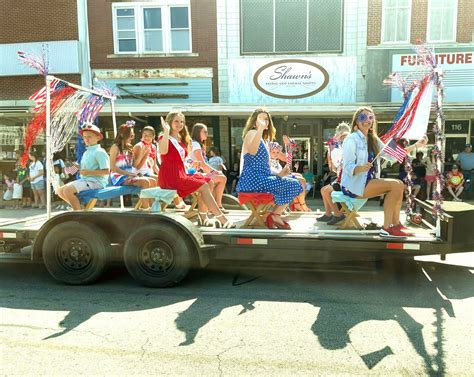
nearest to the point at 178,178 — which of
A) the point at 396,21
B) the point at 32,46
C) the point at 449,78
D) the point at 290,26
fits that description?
the point at 290,26

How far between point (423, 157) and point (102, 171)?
435 inches

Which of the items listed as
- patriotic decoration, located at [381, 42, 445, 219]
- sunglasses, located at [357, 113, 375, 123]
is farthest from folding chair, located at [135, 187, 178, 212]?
patriotic decoration, located at [381, 42, 445, 219]

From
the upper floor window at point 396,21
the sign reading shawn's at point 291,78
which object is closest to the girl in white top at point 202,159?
the sign reading shawn's at point 291,78

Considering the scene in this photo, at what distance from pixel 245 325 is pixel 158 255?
1.42 metres

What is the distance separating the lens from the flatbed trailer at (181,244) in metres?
4.54

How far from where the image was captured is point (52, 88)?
220 inches

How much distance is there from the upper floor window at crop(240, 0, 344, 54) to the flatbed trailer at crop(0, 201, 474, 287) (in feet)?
36.4

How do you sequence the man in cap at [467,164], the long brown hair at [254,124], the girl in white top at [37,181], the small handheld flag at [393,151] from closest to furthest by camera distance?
the small handheld flag at [393,151], the long brown hair at [254,124], the girl in white top at [37,181], the man in cap at [467,164]

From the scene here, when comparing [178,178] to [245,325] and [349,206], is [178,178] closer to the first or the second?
[349,206]

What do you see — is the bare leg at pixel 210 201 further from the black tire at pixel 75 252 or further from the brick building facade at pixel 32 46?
the brick building facade at pixel 32 46

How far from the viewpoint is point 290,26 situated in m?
14.9

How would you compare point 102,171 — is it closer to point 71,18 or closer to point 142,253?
point 142,253

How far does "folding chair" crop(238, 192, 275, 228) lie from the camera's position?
5.25m

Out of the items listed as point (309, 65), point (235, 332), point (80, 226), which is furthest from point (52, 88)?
point (309, 65)
